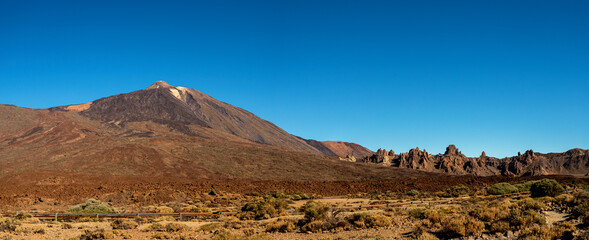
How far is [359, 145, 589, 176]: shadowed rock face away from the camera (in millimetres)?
99925

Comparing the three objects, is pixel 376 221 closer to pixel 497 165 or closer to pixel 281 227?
pixel 281 227

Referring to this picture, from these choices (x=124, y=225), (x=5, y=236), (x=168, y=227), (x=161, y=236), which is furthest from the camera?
(x=124, y=225)

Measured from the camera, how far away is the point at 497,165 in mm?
113000

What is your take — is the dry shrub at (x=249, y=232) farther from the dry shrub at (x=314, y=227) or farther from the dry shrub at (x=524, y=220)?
the dry shrub at (x=524, y=220)

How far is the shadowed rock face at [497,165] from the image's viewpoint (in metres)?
99.9

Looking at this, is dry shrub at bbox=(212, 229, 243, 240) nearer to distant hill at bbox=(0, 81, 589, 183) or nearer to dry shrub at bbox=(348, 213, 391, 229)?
dry shrub at bbox=(348, 213, 391, 229)

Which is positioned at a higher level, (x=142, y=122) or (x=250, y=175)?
(x=142, y=122)

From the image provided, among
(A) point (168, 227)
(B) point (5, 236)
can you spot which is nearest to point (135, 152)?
(A) point (168, 227)

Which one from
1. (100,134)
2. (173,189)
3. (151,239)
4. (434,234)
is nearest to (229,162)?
(173,189)

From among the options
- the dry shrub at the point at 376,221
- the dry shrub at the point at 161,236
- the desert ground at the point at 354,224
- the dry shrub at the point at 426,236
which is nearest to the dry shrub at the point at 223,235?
the desert ground at the point at 354,224

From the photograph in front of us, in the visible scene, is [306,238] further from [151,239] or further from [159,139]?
[159,139]

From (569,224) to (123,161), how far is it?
75.3 metres

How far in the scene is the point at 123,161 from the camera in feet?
244

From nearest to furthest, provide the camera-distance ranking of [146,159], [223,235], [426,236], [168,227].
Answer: [426,236], [223,235], [168,227], [146,159]
